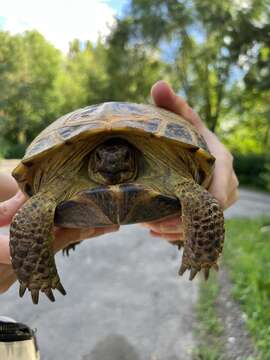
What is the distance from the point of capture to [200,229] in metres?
1.57

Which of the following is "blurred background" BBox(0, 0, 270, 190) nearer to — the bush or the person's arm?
the bush

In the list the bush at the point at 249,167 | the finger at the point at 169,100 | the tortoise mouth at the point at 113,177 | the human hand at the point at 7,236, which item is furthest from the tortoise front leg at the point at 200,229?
the bush at the point at 249,167

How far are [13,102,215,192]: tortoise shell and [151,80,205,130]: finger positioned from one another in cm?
32

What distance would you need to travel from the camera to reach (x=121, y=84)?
977 inches

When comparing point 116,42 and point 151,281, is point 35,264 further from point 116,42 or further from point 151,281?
point 116,42

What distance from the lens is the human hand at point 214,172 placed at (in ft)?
6.29

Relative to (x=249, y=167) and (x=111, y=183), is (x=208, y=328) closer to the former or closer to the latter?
(x=111, y=183)

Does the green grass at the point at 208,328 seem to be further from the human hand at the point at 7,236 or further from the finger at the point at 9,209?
the finger at the point at 9,209

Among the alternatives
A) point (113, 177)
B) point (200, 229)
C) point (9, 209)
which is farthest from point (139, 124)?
point (9, 209)

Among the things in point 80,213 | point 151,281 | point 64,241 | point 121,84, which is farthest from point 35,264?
point 121,84

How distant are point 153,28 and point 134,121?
73.2 ft

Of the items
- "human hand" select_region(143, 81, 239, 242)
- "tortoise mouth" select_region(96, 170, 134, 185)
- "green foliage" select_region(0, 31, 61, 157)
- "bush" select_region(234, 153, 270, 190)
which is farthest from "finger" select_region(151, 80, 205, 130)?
"bush" select_region(234, 153, 270, 190)

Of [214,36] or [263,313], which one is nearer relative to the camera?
[263,313]

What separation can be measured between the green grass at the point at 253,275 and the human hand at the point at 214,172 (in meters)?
1.89
